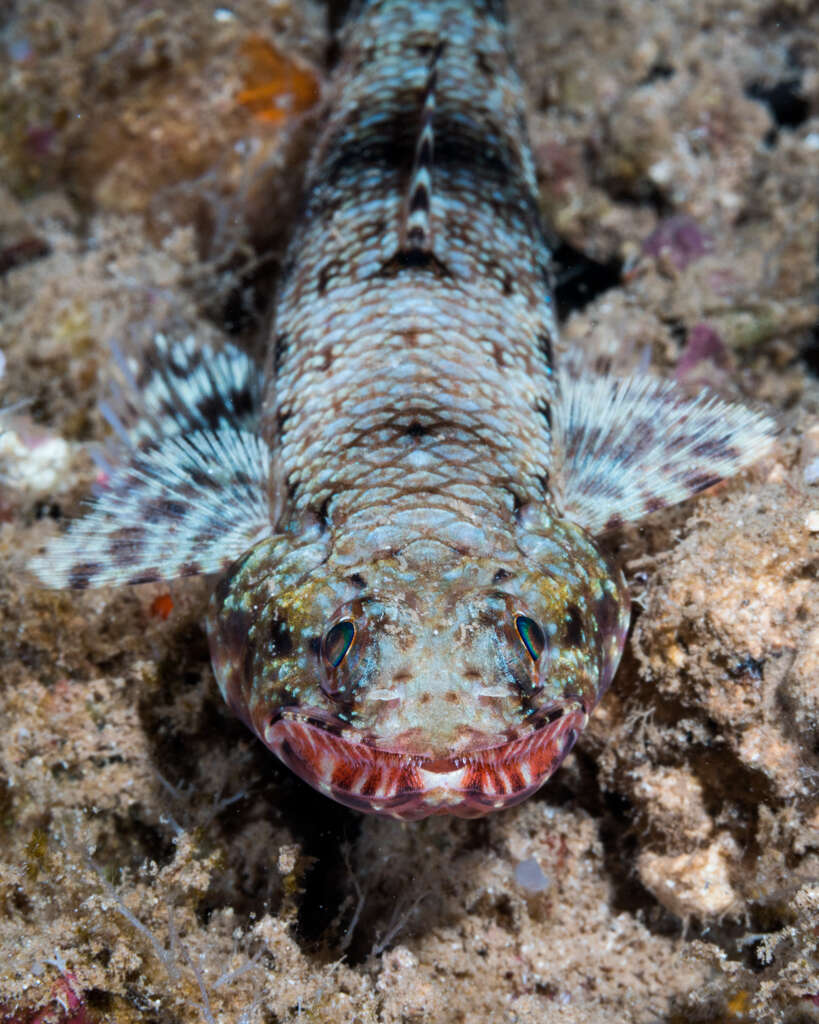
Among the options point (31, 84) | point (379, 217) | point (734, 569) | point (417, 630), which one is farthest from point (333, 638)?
point (31, 84)

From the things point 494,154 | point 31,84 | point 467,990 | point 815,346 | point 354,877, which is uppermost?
point 494,154

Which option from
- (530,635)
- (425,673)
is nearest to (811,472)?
(530,635)

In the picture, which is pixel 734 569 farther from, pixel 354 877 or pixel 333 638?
pixel 354 877

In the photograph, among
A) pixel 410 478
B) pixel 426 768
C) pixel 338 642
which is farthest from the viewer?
pixel 410 478

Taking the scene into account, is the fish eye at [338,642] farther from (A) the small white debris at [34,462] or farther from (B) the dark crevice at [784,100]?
(B) the dark crevice at [784,100]

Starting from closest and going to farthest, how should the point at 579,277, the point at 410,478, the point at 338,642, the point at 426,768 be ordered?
the point at 426,768, the point at 338,642, the point at 410,478, the point at 579,277

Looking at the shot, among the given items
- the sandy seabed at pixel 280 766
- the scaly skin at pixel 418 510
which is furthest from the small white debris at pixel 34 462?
the scaly skin at pixel 418 510

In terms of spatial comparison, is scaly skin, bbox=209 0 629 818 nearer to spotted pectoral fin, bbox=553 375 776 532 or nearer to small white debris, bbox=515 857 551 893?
spotted pectoral fin, bbox=553 375 776 532

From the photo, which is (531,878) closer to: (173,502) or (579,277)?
(173,502)
